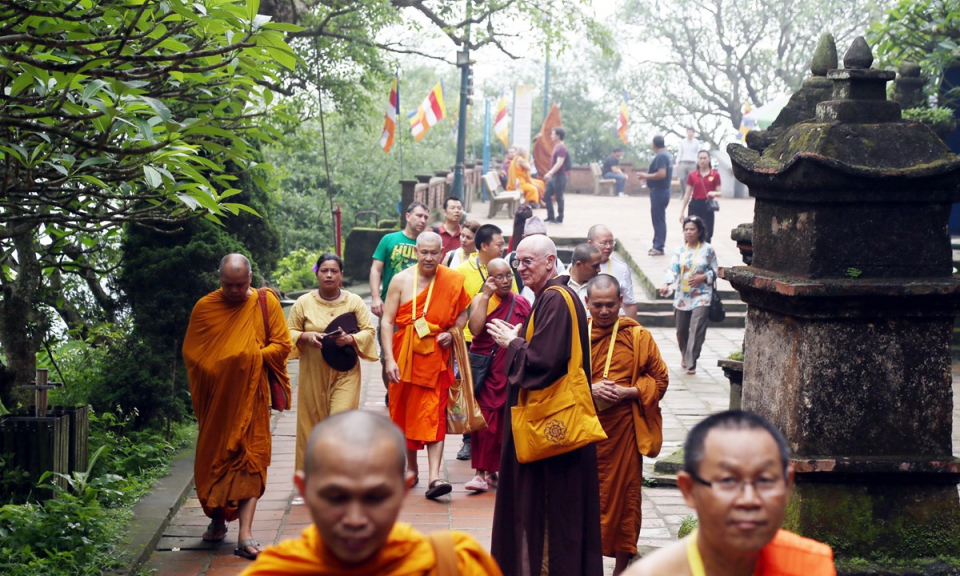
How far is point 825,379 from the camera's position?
5.49 meters

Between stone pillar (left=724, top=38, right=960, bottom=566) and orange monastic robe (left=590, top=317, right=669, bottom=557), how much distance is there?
95cm

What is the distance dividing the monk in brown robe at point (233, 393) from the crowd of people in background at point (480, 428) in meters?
0.01

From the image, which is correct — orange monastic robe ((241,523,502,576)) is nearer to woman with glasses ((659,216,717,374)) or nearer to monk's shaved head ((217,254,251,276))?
monk's shaved head ((217,254,251,276))

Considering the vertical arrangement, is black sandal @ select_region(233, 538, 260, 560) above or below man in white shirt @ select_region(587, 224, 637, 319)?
below

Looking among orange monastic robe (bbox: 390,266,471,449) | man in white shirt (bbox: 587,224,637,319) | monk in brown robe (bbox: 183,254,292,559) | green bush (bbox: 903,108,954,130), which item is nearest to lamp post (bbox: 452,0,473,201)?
green bush (bbox: 903,108,954,130)

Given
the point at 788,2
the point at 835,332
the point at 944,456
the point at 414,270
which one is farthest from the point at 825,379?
the point at 788,2

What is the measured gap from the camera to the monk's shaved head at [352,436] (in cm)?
253

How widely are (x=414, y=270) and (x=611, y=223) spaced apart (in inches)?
671

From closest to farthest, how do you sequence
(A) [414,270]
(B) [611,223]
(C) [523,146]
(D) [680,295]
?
1. (A) [414,270]
2. (D) [680,295]
3. (B) [611,223]
4. (C) [523,146]

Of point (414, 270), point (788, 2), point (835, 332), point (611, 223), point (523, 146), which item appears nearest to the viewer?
point (835, 332)

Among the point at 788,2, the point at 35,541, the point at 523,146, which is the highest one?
the point at 788,2

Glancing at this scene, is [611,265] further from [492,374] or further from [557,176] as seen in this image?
[557,176]

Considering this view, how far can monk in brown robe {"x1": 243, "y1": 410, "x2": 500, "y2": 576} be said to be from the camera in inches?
98.0

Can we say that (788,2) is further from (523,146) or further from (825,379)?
(825,379)
